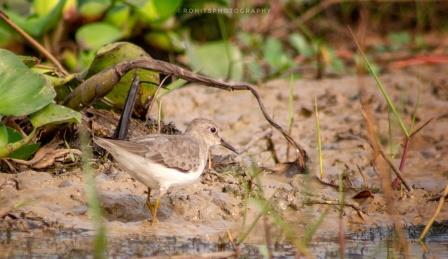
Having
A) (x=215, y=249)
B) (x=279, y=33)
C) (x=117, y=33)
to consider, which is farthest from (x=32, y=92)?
(x=279, y=33)

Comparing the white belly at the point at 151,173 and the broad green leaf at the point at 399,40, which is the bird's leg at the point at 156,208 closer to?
the white belly at the point at 151,173

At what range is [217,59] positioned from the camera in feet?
27.9

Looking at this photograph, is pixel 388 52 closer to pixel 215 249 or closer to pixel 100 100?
pixel 100 100

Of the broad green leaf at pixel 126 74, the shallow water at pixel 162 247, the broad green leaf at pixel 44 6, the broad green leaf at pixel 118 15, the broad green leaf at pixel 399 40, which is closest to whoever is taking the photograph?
the shallow water at pixel 162 247

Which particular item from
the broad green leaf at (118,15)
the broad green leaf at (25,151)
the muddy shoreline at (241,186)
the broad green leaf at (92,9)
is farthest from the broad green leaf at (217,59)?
the broad green leaf at (25,151)

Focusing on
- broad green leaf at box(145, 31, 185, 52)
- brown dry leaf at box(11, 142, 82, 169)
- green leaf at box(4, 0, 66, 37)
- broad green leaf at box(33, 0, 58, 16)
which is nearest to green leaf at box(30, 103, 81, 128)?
brown dry leaf at box(11, 142, 82, 169)

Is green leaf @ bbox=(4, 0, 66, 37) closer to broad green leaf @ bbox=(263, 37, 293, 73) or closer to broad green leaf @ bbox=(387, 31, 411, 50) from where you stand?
broad green leaf @ bbox=(263, 37, 293, 73)

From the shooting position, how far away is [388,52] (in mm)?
10375

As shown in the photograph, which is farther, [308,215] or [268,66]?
[268,66]

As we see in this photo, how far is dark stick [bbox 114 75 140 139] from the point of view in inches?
218

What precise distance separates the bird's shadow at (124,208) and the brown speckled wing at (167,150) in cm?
34

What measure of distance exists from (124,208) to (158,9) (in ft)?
9.43

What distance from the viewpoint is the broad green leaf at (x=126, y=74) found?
233 inches

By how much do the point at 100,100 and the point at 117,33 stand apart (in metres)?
1.86
